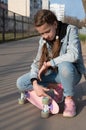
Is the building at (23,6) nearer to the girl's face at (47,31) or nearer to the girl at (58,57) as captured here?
the girl at (58,57)

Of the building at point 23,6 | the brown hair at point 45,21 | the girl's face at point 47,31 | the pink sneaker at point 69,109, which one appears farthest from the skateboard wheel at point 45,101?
the building at point 23,6

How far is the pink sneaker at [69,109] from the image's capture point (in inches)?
187

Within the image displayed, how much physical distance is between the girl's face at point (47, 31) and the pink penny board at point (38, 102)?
0.77m

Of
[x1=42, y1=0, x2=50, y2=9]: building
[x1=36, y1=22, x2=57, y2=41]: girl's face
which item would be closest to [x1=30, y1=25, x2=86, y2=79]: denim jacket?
[x1=36, y1=22, x2=57, y2=41]: girl's face

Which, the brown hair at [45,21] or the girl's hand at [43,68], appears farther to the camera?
the girl's hand at [43,68]

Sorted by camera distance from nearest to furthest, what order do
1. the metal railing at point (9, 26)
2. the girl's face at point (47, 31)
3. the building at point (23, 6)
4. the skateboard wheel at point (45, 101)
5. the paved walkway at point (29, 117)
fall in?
the paved walkway at point (29, 117)
the girl's face at point (47, 31)
the skateboard wheel at point (45, 101)
the metal railing at point (9, 26)
the building at point (23, 6)

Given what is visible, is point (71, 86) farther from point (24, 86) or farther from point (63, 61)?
point (24, 86)

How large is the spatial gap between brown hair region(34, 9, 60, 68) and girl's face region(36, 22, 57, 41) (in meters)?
0.04

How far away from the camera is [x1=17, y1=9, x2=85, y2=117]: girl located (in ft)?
15.2

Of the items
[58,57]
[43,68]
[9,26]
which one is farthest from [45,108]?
[9,26]

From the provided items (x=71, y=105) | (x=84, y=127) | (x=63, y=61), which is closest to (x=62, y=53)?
(x=63, y=61)

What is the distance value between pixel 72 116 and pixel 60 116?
0.46ft

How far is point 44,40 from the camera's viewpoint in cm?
495

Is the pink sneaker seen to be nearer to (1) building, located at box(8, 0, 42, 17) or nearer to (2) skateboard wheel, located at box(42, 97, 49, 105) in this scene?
(2) skateboard wheel, located at box(42, 97, 49, 105)
